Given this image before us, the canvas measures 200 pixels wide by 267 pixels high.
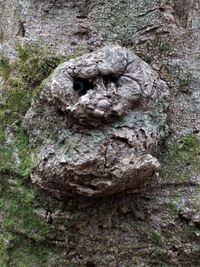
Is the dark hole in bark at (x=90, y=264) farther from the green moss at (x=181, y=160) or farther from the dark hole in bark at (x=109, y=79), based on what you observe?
the dark hole in bark at (x=109, y=79)

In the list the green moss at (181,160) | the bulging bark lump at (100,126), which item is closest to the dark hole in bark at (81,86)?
the bulging bark lump at (100,126)

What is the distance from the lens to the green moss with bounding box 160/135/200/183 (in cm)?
110

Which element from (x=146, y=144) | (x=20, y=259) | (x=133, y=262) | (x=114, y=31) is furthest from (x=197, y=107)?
(x=20, y=259)

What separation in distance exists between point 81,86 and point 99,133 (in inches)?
4.7

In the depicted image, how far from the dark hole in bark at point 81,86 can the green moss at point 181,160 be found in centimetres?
25

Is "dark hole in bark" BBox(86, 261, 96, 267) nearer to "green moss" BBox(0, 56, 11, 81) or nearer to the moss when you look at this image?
the moss

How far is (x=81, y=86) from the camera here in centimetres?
106

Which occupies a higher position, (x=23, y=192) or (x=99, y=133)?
(x=99, y=133)

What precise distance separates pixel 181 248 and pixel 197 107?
1.12 feet

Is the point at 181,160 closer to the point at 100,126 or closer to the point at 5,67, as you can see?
the point at 100,126

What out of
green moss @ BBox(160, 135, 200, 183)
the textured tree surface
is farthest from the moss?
green moss @ BBox(160, 135, 200, 183)

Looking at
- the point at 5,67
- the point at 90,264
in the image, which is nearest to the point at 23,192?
the point at 90,264

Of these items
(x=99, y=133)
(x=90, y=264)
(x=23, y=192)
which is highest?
(x=99, y=133)

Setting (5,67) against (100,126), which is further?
(5,67)
